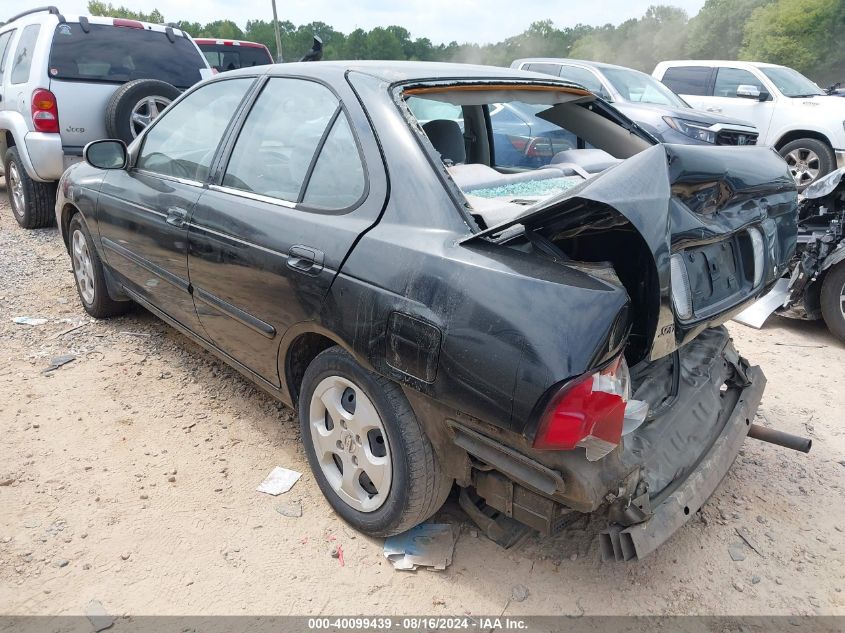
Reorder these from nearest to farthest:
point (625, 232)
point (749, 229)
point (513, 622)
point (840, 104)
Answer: point (625, 232), point (513, 622), point (749, 229), point (840, 104)

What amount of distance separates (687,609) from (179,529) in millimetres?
1905

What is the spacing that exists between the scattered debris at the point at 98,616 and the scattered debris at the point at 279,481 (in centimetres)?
74

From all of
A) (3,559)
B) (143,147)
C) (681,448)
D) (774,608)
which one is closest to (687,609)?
(774,608)

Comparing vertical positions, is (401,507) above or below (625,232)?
below

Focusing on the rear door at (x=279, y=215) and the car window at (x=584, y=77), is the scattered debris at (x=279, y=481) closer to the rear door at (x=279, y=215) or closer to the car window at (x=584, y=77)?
the rear door at (x=279, y=215)

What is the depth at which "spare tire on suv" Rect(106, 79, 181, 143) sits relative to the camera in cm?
586

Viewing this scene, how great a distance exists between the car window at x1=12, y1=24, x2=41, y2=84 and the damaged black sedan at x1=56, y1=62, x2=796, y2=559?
13.9 feet

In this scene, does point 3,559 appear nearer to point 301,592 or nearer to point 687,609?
point 301,592

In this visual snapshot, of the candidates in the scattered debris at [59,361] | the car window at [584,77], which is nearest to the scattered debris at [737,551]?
the scattered debris at [59,361]

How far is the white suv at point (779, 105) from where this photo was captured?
894 cm

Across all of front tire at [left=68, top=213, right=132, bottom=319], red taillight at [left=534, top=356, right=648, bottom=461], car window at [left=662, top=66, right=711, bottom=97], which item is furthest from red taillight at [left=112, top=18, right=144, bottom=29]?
car window at [left=662, top=66, right=711, bottom=97]

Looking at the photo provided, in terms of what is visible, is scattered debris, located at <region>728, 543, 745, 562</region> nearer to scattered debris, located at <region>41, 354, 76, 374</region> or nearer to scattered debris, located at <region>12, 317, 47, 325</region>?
scattered debris, located at <region>41, 354, 76, 374</region>

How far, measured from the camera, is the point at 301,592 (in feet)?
7.26

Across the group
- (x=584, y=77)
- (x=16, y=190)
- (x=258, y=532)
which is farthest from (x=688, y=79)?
(x=258, y=532)
